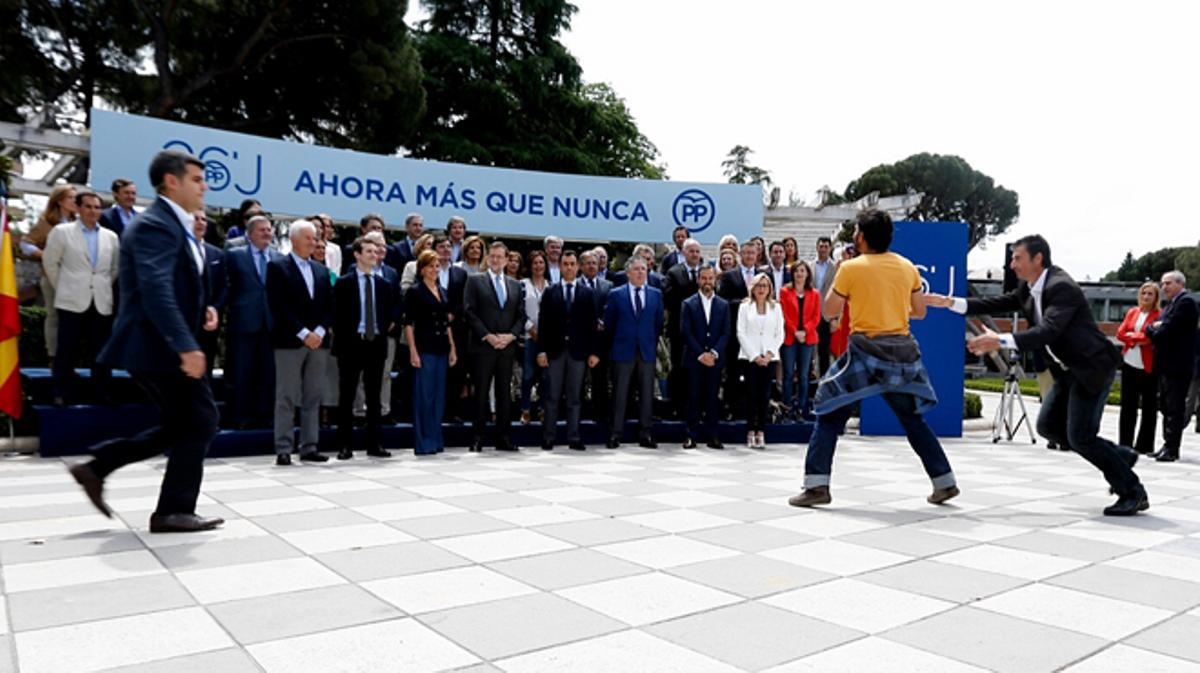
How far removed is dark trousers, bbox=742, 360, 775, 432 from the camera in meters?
8.95

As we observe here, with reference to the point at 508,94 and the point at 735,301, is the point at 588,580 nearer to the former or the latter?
the point at 735,301

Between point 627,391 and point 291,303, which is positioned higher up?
point 291,303

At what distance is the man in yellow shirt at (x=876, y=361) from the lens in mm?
5184

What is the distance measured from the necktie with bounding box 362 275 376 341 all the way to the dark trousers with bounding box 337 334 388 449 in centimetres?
7

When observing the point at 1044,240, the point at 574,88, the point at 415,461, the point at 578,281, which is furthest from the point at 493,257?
the point at 574,88

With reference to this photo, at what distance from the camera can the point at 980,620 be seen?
301 cm

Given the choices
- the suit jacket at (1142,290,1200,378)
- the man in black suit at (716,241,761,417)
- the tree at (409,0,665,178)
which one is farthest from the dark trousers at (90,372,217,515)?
the tree at (409,0,665,178)

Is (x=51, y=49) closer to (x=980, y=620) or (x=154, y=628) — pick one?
(x=154, y=628)

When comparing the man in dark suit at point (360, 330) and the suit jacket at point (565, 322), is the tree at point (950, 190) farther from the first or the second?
the man in dark suit at point (360, 330)

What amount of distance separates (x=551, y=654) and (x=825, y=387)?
317 centimetres

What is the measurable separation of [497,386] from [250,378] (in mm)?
2212

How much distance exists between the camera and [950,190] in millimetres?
63062

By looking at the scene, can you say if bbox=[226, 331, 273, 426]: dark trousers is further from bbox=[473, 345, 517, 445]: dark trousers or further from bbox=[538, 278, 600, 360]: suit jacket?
bbox=[538, 278, 600, 360]: suit jacket

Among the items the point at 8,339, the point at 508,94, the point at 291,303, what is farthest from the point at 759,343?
the point at 508,94
